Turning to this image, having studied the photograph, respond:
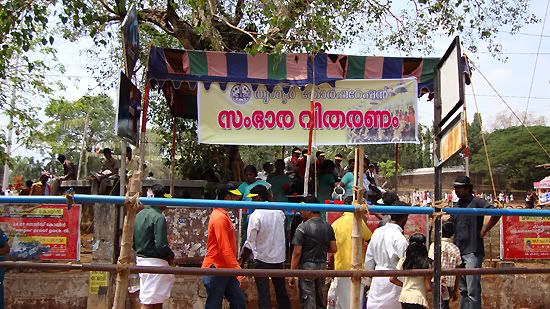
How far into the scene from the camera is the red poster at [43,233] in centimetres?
622

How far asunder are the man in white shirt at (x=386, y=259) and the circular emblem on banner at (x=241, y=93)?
3.61m

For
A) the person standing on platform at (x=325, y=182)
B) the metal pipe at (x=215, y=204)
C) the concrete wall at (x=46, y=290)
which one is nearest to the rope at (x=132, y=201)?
the metal pipe at (x=215, y=204)

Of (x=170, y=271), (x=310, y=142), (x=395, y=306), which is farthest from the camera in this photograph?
(x=310, y=142)

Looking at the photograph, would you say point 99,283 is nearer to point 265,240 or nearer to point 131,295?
point 131,295

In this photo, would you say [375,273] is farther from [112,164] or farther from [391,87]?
[112,164]

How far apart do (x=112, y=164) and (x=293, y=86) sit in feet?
15.1

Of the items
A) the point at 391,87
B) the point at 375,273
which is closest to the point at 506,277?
the point at 391,87

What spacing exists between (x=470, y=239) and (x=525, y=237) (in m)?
2.40

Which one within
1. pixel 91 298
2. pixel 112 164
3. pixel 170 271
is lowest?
pixel 91 298

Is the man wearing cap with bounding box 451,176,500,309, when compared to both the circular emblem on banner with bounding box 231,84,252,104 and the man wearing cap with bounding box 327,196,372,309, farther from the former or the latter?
the circular emblem on banner with bounding box 231,84,252,104

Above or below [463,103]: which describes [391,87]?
above

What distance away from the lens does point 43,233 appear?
6.26 m

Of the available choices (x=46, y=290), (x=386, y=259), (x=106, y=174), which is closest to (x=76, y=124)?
(x=106, y=174)

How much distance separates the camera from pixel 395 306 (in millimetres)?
5609
